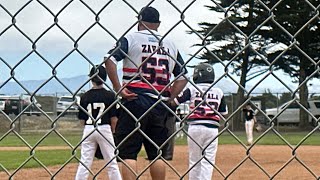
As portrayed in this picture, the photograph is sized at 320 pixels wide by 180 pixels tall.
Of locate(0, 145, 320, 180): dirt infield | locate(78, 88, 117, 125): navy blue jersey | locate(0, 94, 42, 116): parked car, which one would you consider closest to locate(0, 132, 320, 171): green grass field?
locate(0, 145, 320, 180): dirt infield

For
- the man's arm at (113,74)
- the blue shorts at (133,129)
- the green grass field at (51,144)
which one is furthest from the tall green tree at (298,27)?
the green grass field at (51,144)

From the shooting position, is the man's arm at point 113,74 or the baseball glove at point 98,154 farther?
the baseball glove at point 98,154

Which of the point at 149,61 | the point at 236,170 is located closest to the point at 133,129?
the point at 149,61

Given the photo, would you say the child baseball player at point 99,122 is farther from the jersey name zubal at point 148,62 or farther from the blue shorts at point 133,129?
the jersey name zubal at point 148,62

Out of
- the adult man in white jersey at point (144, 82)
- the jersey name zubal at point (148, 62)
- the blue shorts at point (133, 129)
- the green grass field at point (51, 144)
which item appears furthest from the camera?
the green grass field at point (51, 144)

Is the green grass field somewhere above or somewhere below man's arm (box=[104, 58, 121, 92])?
below

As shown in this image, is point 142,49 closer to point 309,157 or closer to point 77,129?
point 309,157

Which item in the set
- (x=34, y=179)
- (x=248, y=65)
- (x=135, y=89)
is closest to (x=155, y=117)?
(x=135, y=89)

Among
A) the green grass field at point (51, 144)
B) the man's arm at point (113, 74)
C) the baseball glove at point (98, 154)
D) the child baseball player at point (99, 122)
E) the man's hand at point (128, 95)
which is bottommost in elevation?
the green grass field at point (51, 144)

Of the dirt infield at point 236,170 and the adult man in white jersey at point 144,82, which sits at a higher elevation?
A: the adult man in white jersey at point 144,82

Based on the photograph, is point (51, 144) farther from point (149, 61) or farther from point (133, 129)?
point (149, 61)

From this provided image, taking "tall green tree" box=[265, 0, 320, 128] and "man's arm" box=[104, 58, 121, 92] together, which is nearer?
"tall green tree" box=[265, 0, 320, 128]

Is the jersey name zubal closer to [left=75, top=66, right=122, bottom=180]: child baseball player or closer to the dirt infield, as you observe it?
[left=75, top=66, right=122, bottom=180]: child baseball player

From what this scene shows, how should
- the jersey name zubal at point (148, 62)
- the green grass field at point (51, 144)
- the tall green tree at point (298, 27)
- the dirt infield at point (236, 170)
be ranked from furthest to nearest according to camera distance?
the green grass field at point (51, 144) → the dirt infield at point (236, 170) → the jersey name zubal at point (148, 62) → the tall green tree at point (298, 27)
